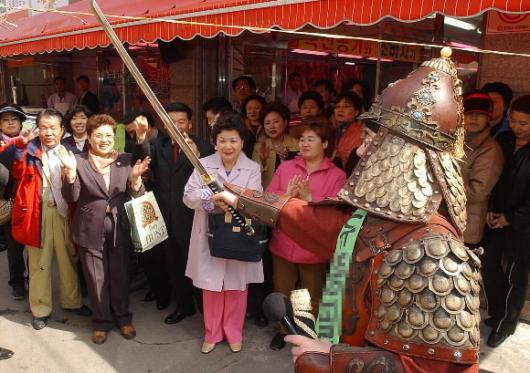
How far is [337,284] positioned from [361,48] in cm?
490

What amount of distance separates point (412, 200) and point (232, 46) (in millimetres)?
5807

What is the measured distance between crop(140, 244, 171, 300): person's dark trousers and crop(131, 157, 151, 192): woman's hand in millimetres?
868

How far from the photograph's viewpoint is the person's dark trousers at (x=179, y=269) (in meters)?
3.82

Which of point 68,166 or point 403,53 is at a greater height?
point 403,53

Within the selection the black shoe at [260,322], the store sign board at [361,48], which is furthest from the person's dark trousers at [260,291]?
the store sign board at [361,48]

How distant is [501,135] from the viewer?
3699 millimetres

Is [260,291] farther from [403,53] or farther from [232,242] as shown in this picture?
[403,53]

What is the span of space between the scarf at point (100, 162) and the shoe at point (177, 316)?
1385 millimetres

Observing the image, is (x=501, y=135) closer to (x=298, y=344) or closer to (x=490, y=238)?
(x=490, y=238)

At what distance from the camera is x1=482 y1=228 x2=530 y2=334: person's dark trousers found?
348 cm

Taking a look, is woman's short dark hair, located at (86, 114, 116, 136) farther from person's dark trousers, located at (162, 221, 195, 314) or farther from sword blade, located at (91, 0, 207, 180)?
sword blade, located at (91, 0, 207, 180)

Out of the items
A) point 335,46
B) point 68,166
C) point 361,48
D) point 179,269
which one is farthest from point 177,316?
point 335,46

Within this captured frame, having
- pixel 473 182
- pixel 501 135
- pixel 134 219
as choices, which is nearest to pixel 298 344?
pixel 134 219

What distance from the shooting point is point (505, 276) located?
3.60m
